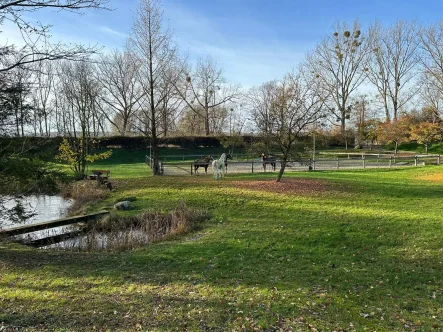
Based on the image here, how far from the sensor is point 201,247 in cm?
788

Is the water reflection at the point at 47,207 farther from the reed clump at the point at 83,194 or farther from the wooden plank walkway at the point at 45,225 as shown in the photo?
the wooden plank walkway at the point at 45,225

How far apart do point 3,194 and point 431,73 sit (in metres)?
42.3

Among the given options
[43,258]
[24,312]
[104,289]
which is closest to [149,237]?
[43,258]

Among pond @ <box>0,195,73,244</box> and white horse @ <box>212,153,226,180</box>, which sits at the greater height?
white horse @ <box>212,153,226,180</box>

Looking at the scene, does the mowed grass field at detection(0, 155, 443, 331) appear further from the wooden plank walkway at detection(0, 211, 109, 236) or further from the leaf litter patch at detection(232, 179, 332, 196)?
the leaf litter patch at detection(232, 179, 332, 196)

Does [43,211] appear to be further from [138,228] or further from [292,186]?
[292,186]

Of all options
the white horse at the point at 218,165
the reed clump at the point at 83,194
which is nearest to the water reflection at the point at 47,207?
the reed clump at the point at 83,194

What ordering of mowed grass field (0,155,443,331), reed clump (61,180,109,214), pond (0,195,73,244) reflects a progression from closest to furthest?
mowed grass field (0,155,443,331) < pond (0,195,73,244) < reed clump (61,180,109,214)

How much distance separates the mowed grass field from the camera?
167 inches

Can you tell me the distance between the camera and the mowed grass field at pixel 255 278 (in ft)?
13.9

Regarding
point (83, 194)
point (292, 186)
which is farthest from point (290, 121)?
point (83, 194)

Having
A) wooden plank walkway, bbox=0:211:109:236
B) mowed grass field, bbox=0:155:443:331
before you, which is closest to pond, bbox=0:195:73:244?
wooden plank walkway, bbox=0:211:109:236

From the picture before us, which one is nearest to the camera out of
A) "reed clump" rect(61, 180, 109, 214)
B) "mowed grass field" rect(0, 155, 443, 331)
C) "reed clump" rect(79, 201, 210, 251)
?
"mowed grass field" rect(0, 155, 443, 331)

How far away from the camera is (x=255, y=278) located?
579 cm
